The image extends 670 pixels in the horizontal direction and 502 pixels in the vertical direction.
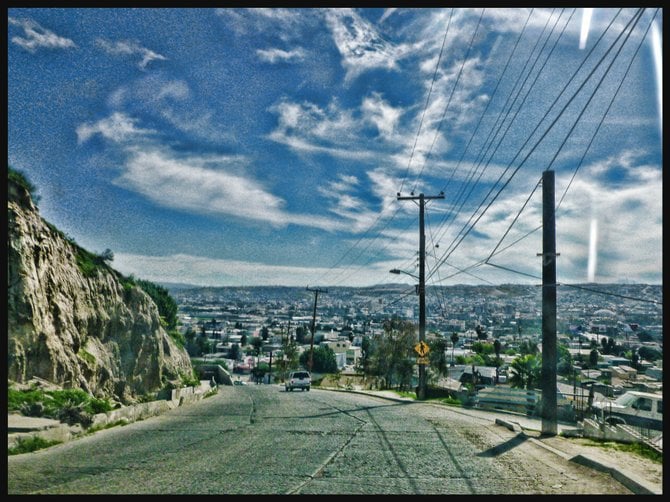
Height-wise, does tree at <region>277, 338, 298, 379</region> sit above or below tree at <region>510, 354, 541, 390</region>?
below

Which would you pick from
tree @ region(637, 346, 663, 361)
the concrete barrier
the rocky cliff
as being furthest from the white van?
the rocky cliff

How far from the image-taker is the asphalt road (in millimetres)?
8539

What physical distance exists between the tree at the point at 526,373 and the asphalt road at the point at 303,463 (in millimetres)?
39486

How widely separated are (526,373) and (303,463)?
48748mm

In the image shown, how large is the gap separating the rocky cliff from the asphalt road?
495cm

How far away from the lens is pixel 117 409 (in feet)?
56.2

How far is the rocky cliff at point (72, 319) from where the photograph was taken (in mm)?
18516

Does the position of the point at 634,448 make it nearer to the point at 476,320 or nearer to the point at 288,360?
the point at 288,360

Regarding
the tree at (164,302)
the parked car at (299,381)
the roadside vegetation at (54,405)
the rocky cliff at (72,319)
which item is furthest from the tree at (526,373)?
the roadside vegetation at (54,405)

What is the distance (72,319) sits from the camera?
23.2 metres

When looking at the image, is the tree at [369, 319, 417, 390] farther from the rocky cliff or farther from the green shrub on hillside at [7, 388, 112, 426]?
the green shrub on hillside at [7, 388, 112, 426]

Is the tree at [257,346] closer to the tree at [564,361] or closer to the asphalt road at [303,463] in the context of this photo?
the tree at [564,361]
